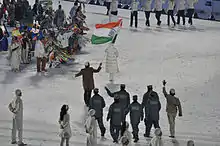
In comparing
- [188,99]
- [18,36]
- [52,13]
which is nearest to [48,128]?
[188,99]

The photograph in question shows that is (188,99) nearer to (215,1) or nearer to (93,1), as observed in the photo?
(215,1)

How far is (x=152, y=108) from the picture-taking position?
1537cm

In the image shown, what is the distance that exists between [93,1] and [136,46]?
12785mm

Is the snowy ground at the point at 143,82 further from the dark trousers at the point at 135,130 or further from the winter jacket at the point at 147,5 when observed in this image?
the winter jacket at the point at 147,5

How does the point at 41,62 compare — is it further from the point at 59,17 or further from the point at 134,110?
the point at 134,110

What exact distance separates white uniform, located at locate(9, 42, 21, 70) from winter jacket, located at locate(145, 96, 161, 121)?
7.33 m

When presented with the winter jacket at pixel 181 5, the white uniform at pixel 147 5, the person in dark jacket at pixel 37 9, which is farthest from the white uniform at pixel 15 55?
the winter jacket at pixel 181 5

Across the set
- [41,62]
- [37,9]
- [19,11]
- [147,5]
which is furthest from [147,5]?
[41,62]

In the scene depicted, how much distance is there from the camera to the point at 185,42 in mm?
27500

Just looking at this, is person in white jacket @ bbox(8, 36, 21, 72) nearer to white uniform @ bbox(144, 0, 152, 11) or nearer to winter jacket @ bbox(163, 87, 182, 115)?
winter jacket @ bbox(163, 87, 182, 115)

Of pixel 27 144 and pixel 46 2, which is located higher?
pixel 46 2

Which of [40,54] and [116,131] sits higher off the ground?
[40,54]

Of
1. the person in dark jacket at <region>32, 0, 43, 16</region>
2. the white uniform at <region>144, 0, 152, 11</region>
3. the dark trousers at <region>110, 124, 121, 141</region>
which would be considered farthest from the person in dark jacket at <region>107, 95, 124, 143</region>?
the person in dark jacket at <region>32, 0, 43, 16</region>

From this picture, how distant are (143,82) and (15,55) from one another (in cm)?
424
